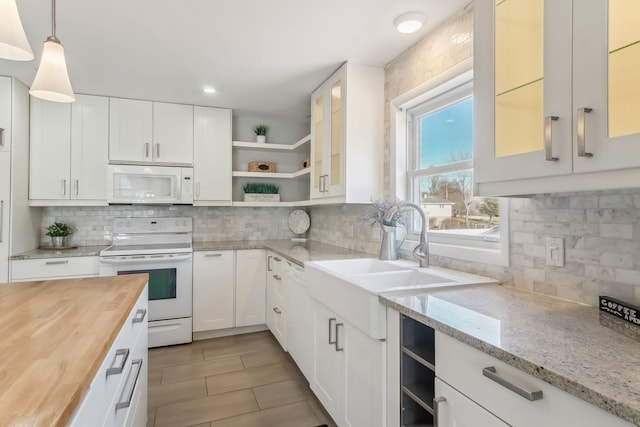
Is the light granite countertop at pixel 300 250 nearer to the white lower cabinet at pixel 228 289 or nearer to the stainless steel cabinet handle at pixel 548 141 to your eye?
the white lower cabinet at pixel 228 289

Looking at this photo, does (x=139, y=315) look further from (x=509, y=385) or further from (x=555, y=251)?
(x=555, y=251)

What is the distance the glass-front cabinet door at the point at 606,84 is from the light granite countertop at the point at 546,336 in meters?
0.46

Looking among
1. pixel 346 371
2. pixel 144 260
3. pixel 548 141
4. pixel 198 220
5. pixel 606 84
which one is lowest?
pixel 346 371

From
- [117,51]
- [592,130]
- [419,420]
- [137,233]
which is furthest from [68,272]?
[592,130]

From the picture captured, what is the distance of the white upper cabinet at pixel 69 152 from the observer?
3031mm

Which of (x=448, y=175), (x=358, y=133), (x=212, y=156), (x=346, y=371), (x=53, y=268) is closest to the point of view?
(x=346, y=371)

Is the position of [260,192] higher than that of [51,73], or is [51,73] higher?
[51,73]

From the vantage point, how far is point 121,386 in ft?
3.86

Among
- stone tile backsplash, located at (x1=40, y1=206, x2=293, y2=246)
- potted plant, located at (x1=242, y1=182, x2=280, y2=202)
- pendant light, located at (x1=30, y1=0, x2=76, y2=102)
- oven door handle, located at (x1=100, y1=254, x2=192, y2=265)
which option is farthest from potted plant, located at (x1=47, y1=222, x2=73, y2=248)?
pendant light, located at (x1=30, y1=0, x2=76, y2=102)

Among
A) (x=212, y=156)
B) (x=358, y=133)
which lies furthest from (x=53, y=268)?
(x=358, y=133)

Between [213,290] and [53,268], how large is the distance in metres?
1.34

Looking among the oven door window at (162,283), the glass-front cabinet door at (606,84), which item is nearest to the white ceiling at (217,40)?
the glass-front cabinet door at (606,84)

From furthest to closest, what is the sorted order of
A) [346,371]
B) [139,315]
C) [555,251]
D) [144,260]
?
[144,260]
[346,371]
[139,315]
[555,251]

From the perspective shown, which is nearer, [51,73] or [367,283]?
[51,73]
